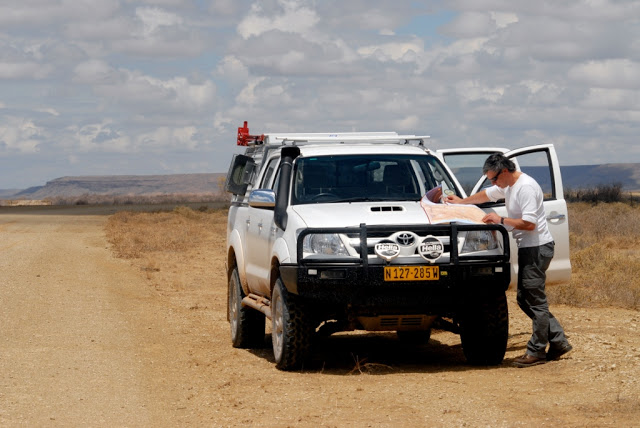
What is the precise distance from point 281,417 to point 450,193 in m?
3.60

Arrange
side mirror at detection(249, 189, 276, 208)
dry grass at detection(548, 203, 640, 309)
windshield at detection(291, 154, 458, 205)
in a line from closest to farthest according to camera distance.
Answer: side mirror at detection(249, 189, 276, 208), windshield at detection(291, 154, 458, 205), dry grass at detection(548, 203, 640, 309)

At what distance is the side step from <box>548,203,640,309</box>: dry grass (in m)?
5.72

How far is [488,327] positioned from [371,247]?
1.41 m

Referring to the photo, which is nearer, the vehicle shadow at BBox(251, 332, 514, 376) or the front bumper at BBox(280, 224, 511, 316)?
the front bumper at BBox(280, 224, 511, 316)

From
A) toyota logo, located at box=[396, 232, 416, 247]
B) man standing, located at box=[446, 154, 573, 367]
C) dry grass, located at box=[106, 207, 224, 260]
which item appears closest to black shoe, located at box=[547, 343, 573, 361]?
man standing, located at box=[446, 154, 573, 367]

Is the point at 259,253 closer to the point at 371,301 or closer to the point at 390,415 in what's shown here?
the point at 371,301

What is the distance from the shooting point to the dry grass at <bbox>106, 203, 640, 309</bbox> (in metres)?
15.7

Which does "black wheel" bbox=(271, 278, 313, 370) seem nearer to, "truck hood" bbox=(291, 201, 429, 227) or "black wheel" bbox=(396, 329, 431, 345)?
"truck hood" bbox=(291, 201, 429, 227)

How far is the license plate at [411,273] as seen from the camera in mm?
8906

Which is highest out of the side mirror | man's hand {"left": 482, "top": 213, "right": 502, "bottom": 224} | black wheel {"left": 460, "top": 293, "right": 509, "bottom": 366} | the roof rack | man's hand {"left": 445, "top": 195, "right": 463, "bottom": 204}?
the roof rack

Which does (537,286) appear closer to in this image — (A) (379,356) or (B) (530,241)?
(B) (530,241)

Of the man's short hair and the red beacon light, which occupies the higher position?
the red beacon light

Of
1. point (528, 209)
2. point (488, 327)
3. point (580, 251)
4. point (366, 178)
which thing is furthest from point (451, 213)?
point (580, 251)

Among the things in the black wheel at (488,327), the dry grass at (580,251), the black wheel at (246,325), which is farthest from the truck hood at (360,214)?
the dry grass at (580,251)
